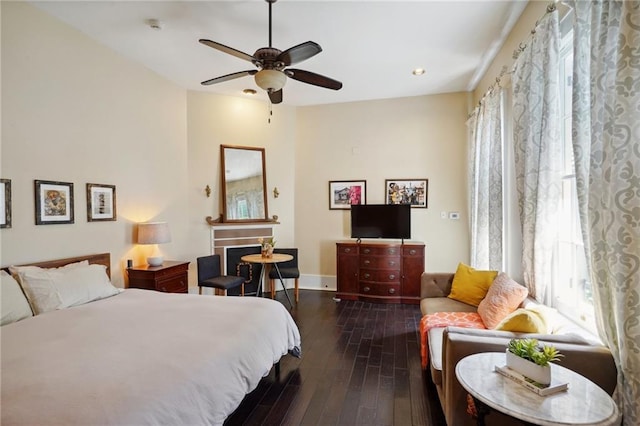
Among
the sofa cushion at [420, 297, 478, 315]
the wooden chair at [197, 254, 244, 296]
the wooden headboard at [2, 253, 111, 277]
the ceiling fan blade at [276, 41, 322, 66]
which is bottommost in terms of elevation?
the sofa cushion at [420, 297, 478, 315]

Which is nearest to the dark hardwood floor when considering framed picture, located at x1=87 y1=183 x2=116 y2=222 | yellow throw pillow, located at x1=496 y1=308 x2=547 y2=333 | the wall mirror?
yellow throw pillow, located at x1=496 y1=308 x2=547 y2=333

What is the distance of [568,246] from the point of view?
2.36 meters

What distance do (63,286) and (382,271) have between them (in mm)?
3851

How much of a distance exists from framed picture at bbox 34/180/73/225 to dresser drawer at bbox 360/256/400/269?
149 inches

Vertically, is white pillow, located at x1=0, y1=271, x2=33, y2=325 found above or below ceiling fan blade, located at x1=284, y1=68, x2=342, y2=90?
below

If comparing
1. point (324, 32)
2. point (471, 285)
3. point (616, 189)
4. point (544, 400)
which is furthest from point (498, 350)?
point (324, 32)

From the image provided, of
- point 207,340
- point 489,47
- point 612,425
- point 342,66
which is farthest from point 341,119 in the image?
point 612,425

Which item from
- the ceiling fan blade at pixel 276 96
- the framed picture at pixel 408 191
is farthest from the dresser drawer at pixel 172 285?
the framed picture at pixel 408 191

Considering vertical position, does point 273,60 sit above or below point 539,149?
above

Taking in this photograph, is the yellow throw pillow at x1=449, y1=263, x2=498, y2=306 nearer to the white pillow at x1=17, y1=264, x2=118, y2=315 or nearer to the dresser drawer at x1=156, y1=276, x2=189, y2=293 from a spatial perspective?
the dresser drawer at x1=156, y1=276, x2=189, y2=293

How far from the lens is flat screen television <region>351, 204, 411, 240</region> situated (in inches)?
198

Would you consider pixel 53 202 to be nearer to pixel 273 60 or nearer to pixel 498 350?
pixel 273 60

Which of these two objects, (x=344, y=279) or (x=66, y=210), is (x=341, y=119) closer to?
(x=344, y=279)

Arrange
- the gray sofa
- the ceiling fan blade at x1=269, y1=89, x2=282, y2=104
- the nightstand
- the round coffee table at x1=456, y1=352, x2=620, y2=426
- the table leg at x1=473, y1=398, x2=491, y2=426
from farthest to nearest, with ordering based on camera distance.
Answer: the nightstand, the ceiling fan blade at x1=269, y1=89, x2=282, y2=104, the gray sofa, the table leg at x1=473, y1=398, x2=491, y2=426, the round coffee table at x1=456, y1=352, x2=620, y2=426
